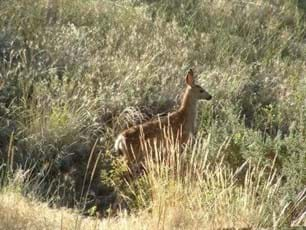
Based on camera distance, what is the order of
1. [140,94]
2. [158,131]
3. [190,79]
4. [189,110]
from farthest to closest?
[140,94] < [190,79] < [189,110] < [158,131]

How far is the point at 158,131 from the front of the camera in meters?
8.12

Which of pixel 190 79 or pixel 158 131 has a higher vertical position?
pixel 190 79

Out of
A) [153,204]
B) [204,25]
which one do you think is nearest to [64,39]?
[204,25]

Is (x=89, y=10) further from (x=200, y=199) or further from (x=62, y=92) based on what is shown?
(x=200, y=199)

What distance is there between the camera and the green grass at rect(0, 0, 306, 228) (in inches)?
287

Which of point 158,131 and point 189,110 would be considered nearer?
point 158,131

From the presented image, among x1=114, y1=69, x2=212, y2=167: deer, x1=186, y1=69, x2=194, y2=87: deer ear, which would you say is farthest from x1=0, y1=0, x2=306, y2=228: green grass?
x1=186, y1=69, x2=194, y2=87: deer ear

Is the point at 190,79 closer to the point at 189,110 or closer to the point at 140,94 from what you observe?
the point at 189,110

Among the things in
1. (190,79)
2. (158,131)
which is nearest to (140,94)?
(190,79)

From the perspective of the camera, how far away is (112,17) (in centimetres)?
1123

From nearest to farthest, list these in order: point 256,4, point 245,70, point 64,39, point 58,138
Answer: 1. point 58,138
2. point 64,39
3. point 245,70
4. point 256,4

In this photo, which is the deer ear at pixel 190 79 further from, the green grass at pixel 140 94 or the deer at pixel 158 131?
the green grass at pixel 140 94

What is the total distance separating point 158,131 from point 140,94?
153 cm

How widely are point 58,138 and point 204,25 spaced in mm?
4777
